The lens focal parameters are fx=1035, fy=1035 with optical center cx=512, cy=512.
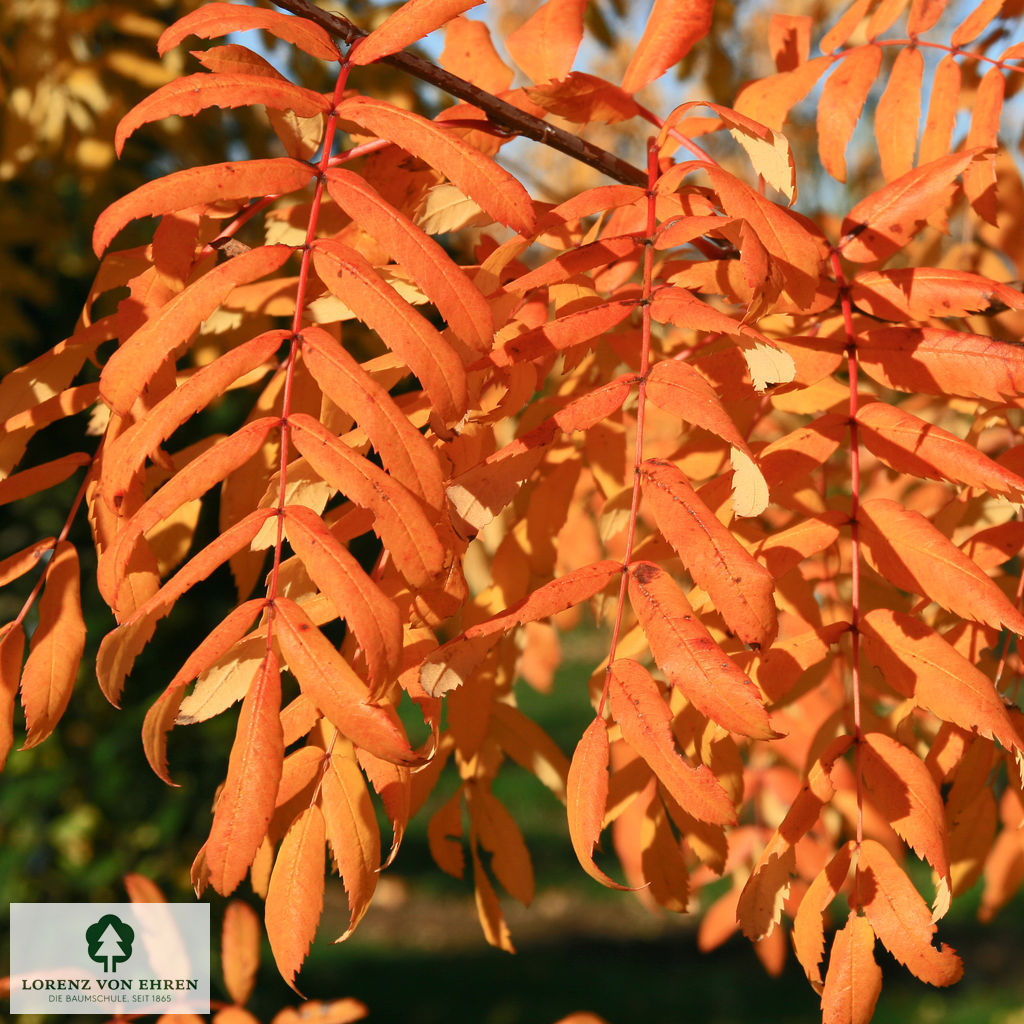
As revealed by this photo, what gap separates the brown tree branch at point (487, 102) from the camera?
1094 millimetres

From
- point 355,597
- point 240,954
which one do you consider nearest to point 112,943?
point 240,954

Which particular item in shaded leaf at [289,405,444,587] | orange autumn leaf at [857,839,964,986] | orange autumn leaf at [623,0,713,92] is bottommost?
orange autumn leaf at [857,839,964,986]

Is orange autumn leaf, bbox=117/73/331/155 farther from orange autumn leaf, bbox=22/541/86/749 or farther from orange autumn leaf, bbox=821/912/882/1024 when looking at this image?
orange autumn leaf, bbox=821/912/882/1024

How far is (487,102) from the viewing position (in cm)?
114

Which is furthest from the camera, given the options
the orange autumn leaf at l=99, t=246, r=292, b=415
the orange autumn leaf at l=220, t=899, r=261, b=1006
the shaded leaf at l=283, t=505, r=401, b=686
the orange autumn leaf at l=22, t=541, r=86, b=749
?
the orange autumn leaf at l=220, t=899, r=261, b=1006

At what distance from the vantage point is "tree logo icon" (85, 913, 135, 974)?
5.42ft

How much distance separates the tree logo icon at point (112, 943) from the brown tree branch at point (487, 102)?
1.36 meters

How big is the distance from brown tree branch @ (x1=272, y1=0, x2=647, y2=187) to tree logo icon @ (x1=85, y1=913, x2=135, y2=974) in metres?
1.36

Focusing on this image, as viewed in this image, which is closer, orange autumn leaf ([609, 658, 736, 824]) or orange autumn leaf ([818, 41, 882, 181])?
orange autumn leaf ([609, 658, 736, 824])

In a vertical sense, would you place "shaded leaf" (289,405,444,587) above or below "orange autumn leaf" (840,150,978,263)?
below

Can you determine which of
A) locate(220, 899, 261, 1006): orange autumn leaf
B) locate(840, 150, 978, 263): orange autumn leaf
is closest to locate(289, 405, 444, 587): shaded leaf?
locate(840, 150, 978, 263): orange autumn leaf

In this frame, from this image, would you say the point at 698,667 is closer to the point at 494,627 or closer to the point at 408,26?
the point at 494,627

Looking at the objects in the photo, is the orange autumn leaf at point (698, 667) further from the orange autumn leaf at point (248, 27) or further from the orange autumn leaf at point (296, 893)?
the orange autumn leaf at point (248, 27)

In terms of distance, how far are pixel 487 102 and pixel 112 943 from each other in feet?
4.59
